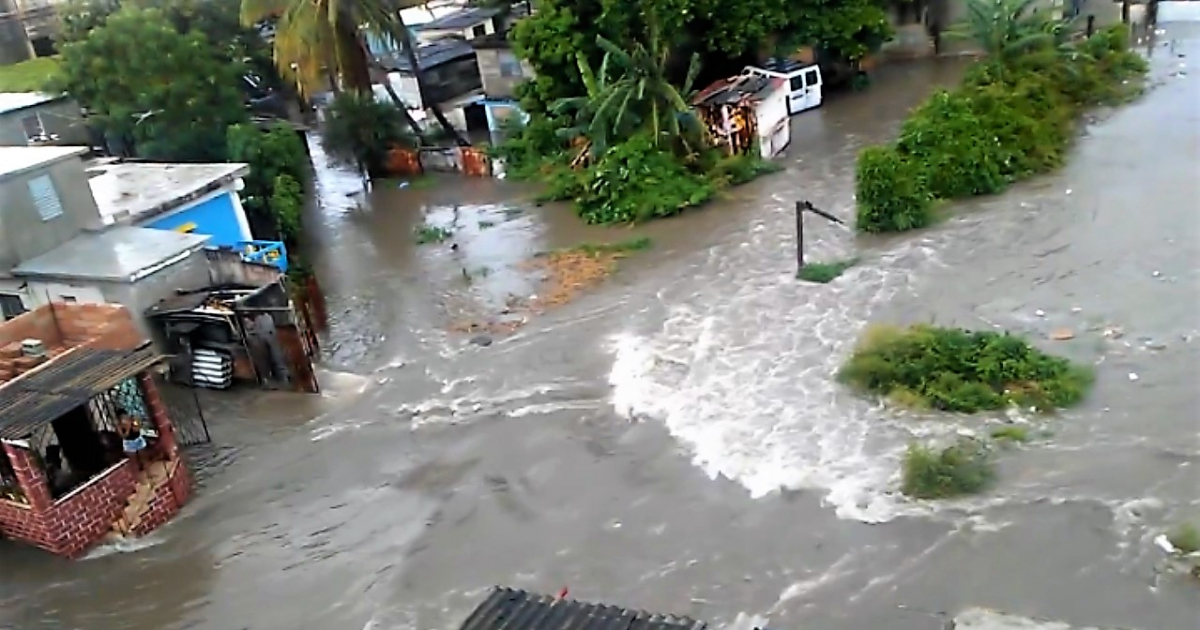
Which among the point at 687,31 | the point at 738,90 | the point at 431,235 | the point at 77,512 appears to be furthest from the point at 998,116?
the point at 77,512

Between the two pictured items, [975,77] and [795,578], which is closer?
[795,578]

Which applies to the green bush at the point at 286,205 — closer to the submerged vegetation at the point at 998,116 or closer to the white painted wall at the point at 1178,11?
the submerged vegetation at the point at 998,116

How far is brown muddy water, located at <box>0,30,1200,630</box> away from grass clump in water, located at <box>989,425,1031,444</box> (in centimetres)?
17

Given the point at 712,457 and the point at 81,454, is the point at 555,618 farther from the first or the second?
the point at 81,454

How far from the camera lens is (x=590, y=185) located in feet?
74.3

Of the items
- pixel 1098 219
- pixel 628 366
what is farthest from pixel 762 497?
pixel 1098 219

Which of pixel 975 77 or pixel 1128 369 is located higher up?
pixel 975 77

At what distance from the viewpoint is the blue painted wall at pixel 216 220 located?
1977 centimetres

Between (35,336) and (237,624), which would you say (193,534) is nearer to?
(237,624)

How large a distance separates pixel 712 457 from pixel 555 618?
6.05 metres

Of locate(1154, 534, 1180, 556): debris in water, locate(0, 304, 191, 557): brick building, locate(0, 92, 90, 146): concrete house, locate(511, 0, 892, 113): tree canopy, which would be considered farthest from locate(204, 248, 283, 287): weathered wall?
locate(1154, 534, 1180, 556): debris in water

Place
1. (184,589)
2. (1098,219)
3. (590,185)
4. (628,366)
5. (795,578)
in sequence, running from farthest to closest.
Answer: (590,185)
(1098,219)
(628,366)
(184,589)
(795,578)

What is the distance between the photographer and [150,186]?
2020 centimetres

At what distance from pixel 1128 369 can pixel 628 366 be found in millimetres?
6233
